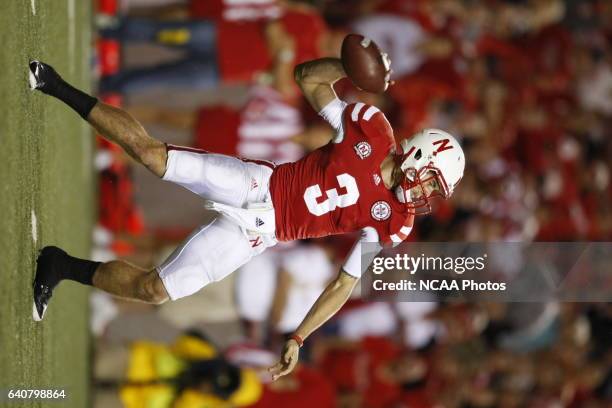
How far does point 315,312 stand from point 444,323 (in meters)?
2.98

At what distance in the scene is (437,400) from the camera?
7078mm

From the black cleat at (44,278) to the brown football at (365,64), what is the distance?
1.64 meters

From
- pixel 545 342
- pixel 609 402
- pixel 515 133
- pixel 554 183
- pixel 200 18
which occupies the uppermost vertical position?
pixel 200 18

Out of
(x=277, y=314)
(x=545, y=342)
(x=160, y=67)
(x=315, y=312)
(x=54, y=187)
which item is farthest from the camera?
(x=545, y=342)

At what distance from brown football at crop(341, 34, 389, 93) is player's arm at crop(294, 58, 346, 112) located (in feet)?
0.59

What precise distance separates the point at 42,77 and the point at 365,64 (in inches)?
56.9

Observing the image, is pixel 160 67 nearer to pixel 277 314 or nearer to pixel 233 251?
pixel 277 314

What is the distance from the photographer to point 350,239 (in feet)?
22.6

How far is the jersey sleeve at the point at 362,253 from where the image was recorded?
4.33 meters

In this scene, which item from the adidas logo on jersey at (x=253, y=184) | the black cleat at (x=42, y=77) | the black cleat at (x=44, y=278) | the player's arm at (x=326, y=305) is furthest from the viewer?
the adidas logo on jersey at (x=253, y=184)

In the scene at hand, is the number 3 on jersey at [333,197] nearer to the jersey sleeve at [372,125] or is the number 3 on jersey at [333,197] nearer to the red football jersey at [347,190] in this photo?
the red football jersey at [347,190]

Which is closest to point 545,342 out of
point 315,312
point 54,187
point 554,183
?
point 554,183

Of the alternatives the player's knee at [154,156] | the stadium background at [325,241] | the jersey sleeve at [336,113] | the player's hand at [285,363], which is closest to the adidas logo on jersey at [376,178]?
the jersey sleeve at [336,113]

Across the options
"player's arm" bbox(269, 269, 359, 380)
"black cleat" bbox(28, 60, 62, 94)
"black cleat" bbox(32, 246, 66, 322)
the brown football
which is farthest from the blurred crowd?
"black cleat" bbox(28, 60, 62, 94)
